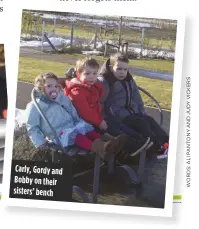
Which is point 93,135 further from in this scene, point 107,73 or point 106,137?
point 107,73

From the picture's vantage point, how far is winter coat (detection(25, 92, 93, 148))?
119 cm

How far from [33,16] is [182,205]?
725mm

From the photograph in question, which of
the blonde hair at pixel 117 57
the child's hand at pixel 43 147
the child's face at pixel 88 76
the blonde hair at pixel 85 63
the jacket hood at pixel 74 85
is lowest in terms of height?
the child's hand at pixel 43 147

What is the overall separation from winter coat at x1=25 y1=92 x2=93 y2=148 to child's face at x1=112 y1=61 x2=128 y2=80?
165 mm

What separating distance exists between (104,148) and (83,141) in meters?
0.07

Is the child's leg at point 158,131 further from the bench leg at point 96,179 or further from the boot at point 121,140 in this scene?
the bench leg at point 96,179

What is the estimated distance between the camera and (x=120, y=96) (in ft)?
4.06

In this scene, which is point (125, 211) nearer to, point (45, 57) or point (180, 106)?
point (180, 106)

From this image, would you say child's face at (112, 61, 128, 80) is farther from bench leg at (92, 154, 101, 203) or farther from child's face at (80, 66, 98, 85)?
bench leg at (92, 154, 101, 203)

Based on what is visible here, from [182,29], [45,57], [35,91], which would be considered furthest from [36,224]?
[182,29]

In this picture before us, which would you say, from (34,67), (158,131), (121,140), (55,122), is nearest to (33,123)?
(55,122)

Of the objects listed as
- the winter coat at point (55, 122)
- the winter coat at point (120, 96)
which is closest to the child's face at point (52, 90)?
the winter coat at point (55, 122)

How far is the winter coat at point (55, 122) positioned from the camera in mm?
1193

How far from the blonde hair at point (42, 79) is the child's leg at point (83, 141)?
6.9 inches
